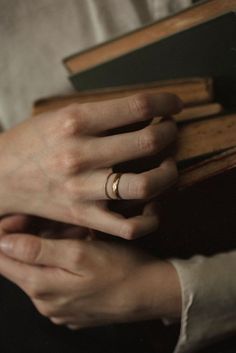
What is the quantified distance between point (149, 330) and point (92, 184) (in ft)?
0.86

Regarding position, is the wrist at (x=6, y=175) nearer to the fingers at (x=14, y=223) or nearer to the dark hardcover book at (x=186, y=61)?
the fingers at (x=14, y=223)

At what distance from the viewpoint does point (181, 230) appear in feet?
1.79

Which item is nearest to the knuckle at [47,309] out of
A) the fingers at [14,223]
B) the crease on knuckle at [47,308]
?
the crease on knuckle at [47,308]

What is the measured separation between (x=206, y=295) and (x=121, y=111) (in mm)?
268

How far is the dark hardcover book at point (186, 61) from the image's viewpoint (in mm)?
520

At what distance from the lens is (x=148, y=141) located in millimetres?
480

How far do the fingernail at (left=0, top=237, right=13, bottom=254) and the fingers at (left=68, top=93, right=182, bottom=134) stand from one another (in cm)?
21

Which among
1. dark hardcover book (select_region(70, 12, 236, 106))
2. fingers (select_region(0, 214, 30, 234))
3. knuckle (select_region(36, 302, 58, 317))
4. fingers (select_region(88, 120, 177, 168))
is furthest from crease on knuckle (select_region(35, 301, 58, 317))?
dark hardcover book (select_region(70, 12, 236, 106))

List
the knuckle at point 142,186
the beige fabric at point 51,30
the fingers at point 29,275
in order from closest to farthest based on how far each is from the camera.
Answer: the knuckle at point 142,186 → the fingers at point 29,275 → the beige fabric at point 51,30

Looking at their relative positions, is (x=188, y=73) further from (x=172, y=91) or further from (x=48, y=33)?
(x=48, y=33)

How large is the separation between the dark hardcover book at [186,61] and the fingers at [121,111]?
95 mm

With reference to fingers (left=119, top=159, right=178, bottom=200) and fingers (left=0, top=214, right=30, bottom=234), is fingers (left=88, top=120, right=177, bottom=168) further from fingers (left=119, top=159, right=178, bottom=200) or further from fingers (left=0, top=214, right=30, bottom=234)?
fingers (left=0, top=214, right=30, bottom=234)

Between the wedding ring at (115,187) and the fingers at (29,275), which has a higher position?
the wedding ring at (115,187)

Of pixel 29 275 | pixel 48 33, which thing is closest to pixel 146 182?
pixel 29 275
